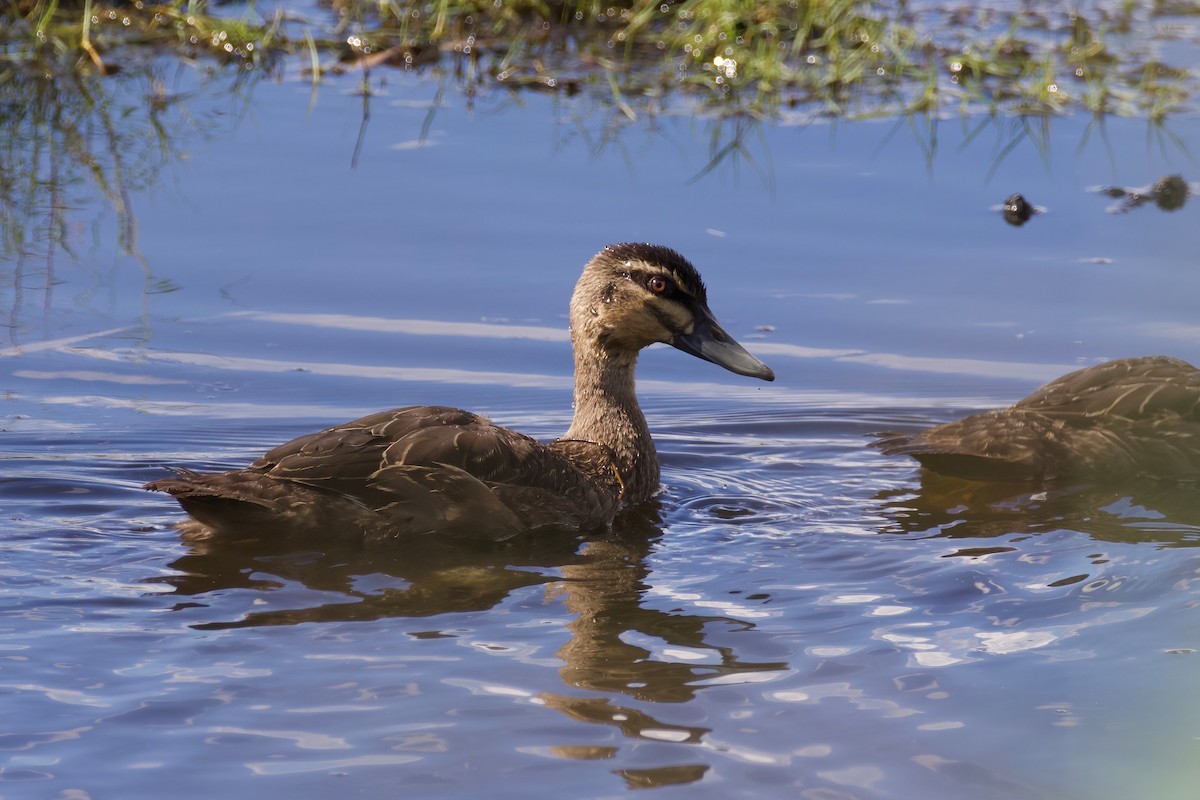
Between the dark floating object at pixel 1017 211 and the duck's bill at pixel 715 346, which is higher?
the dark floating object at pixel 1017 211

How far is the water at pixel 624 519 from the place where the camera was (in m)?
5.27

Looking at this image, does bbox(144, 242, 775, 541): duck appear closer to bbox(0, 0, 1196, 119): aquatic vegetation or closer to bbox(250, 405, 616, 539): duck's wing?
bbox(250, 405, 616, 539): duck's wing

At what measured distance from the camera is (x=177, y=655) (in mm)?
5832

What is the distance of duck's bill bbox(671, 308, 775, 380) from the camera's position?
8266 mm

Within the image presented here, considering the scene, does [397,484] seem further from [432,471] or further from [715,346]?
[715,346]

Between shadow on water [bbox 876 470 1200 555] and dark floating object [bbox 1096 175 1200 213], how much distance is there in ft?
11.1

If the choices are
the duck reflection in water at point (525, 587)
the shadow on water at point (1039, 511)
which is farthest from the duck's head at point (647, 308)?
the duck reflection in water at point (525, 587)

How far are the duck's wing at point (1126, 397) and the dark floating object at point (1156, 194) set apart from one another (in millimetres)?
2887

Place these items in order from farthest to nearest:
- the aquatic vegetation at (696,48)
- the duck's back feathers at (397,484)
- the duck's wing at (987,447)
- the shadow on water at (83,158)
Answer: the aquatic vegetation at (696,48) < the shadow on water at (83,158) < the duck's wing at (987,447) < the duck's back feathers at (397,484)

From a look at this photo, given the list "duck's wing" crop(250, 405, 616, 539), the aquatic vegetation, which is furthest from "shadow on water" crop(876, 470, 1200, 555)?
the aquatic vegetation

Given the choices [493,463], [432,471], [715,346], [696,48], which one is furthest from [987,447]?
[696,48]

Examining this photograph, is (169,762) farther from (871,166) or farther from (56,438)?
(871,166)

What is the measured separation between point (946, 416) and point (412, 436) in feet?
10.1

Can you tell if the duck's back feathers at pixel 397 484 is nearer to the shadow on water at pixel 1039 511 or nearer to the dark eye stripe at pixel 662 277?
the dark eye stripe at pixel 662 277
